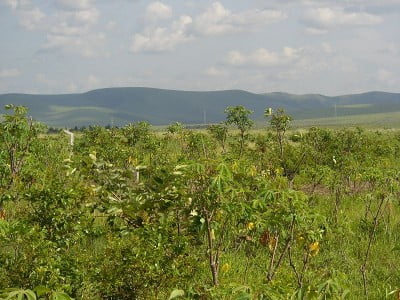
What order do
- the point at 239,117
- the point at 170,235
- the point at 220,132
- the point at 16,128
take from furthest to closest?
the point at 220,132, the point at 239,117, the point at 16,128, the point at 170,235

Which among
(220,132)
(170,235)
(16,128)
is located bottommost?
(170,235)

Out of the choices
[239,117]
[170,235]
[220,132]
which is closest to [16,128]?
[170,235]

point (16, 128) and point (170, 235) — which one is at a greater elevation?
point (16, 128)

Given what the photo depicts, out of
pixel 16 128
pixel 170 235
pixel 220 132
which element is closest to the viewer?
pixel 170 235

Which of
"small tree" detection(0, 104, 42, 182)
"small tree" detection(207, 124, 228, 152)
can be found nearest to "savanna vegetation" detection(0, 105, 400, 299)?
"small tree" detection(0, 104, 42, 182)

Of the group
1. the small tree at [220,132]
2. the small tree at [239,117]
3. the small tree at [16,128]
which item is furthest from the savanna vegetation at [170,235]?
the small tree at [220,132]

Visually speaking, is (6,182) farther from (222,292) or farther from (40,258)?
(222,292)

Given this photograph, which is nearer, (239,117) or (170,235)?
(170,235)

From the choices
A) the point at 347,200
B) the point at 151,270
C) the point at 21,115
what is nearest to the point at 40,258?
the point at 151,270

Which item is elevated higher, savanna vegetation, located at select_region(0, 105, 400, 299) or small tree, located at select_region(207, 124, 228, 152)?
small tree, located at select_region(207, 124, 228, 152)

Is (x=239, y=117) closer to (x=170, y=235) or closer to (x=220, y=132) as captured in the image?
(x=220, y=132)

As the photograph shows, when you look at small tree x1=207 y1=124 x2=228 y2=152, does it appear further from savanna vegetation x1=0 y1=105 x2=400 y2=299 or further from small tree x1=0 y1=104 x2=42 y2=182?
small tree x1=0 y1=104 x2=42 y2=182

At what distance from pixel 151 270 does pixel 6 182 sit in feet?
17.0

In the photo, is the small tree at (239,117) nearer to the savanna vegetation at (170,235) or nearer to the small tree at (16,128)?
the savanna vegetation at (170,235)
